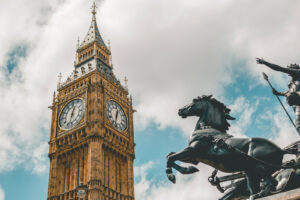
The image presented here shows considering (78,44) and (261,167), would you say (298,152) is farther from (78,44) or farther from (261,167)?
(78,44)

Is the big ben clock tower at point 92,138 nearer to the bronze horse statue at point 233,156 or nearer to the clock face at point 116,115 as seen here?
the clock face at point 116,115

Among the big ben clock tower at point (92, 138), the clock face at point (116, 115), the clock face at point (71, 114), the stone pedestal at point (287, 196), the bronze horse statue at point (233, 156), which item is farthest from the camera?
the clock face at point (116, 115)

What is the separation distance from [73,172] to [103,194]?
19.0 ft

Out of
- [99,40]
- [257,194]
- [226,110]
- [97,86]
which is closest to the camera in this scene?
[257,194]

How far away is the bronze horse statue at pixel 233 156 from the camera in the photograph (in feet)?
25.0

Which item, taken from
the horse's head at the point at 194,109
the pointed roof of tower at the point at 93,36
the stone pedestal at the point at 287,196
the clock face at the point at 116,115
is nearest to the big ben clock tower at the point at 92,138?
the clock face at the point at 116,115

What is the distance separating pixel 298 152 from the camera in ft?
25.6

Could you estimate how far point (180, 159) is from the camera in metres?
8.09

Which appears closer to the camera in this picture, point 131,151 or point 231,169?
point 231,169

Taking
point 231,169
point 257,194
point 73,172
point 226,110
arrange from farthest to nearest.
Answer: point 73,172
point 226,110
point 231,169
point 257,194

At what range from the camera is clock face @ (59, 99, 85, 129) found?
163ft

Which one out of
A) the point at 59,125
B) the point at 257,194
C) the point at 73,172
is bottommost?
the point at 257,194

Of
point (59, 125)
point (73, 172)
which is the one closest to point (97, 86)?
point (59, 125)

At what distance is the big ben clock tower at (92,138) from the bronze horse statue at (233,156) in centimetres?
3575
